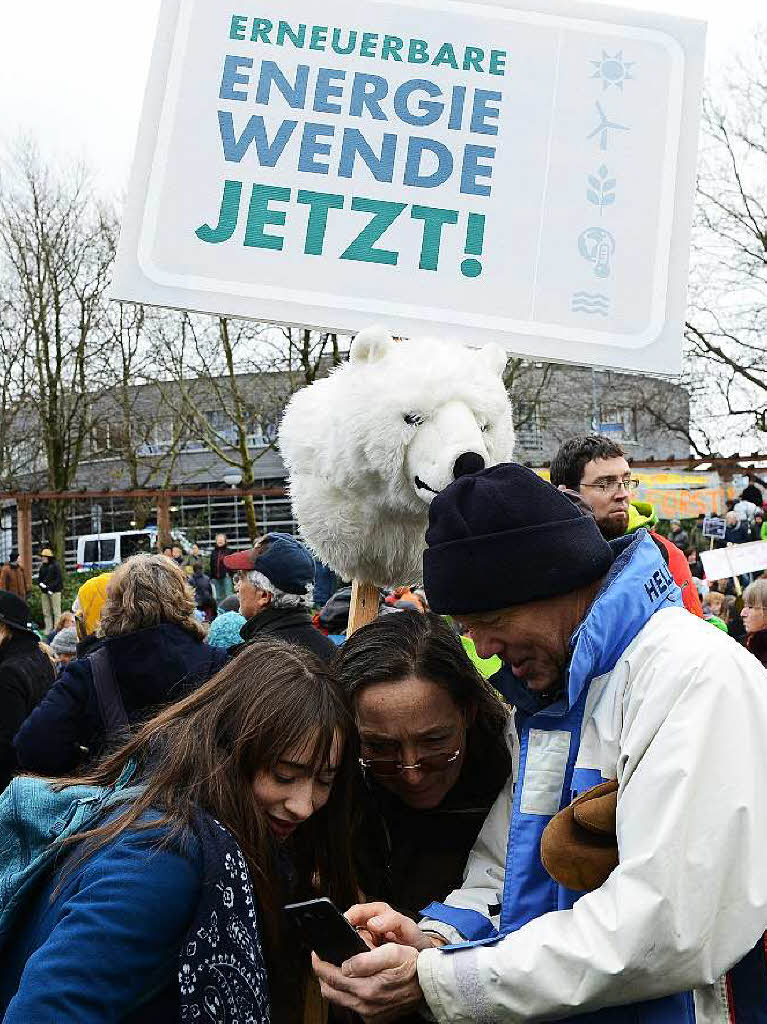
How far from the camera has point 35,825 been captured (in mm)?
1765

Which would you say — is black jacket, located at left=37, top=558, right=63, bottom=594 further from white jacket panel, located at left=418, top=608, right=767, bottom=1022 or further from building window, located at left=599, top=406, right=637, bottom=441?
white jacket panel, located at left=418, top=608, right=767, bottom=1022

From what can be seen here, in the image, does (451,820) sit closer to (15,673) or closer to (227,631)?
(15,673)

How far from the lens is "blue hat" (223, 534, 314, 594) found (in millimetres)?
4414

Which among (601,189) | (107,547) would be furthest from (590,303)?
(107,547)

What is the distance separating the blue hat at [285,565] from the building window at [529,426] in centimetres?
1607

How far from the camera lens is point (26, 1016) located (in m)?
1.43

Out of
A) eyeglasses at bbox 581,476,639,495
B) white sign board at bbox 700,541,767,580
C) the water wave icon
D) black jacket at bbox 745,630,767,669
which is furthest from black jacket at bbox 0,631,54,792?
white sign board at bbox 700,541,767,580

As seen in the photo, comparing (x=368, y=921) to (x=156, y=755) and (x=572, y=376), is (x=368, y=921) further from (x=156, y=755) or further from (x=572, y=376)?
(x=572, y=376)

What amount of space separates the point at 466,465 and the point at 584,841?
0.84 metres

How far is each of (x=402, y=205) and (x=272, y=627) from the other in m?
2.07

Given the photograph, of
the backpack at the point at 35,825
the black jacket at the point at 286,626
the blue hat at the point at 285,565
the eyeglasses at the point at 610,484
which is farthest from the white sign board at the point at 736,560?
the backpack at the point at 35,825

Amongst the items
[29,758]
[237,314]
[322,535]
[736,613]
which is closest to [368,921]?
[322,535]

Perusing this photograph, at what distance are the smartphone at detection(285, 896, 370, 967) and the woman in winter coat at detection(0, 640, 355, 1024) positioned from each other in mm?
79

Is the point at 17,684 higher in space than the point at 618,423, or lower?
lower
